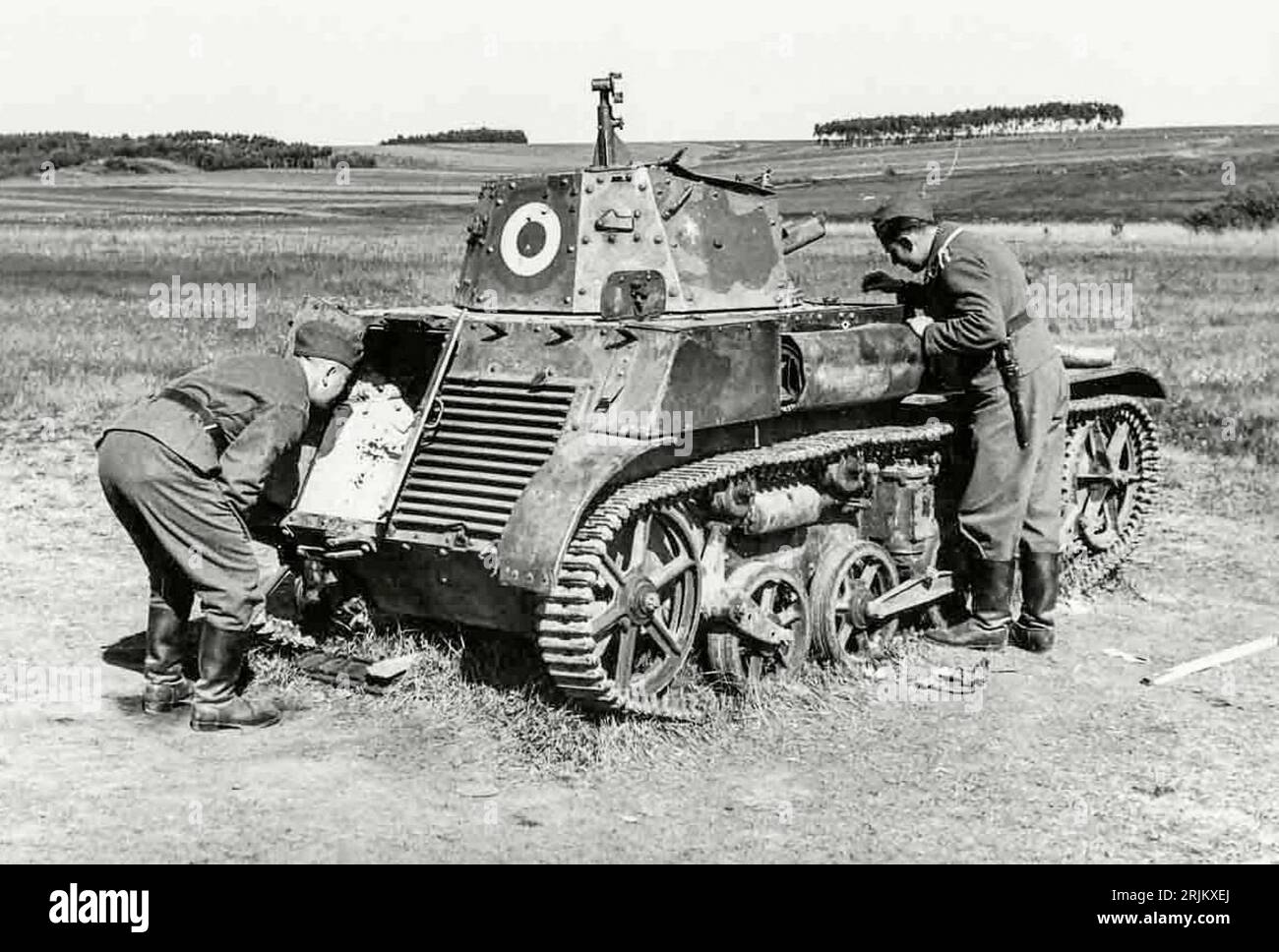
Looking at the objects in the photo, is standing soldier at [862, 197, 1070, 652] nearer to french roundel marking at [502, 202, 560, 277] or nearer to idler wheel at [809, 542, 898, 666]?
idler wheel at [809, 542, 898, 666]

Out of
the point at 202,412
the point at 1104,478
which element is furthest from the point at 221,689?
the point at 1104,478

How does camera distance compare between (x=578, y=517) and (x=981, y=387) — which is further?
(x=981, y=387)

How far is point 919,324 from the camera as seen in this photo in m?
8.31

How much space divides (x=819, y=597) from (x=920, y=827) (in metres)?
1.84

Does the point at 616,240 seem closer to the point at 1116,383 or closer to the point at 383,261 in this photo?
the point at 1116,383

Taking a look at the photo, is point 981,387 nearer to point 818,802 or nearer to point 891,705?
point 891,705

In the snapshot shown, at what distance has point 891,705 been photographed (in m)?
7.40

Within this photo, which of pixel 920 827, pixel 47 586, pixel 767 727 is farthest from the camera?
pixel 47 586

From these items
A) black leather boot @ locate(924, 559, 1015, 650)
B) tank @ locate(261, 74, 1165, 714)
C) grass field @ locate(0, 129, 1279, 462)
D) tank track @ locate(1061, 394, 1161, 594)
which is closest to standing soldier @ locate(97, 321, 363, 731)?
tank @ locate(261, 74, 1165, 714)

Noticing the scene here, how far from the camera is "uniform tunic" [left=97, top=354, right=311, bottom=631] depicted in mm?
6645

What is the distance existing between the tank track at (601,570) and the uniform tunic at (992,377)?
1.27 metres

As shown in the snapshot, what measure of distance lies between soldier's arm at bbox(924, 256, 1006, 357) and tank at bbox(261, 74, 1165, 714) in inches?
7.4
